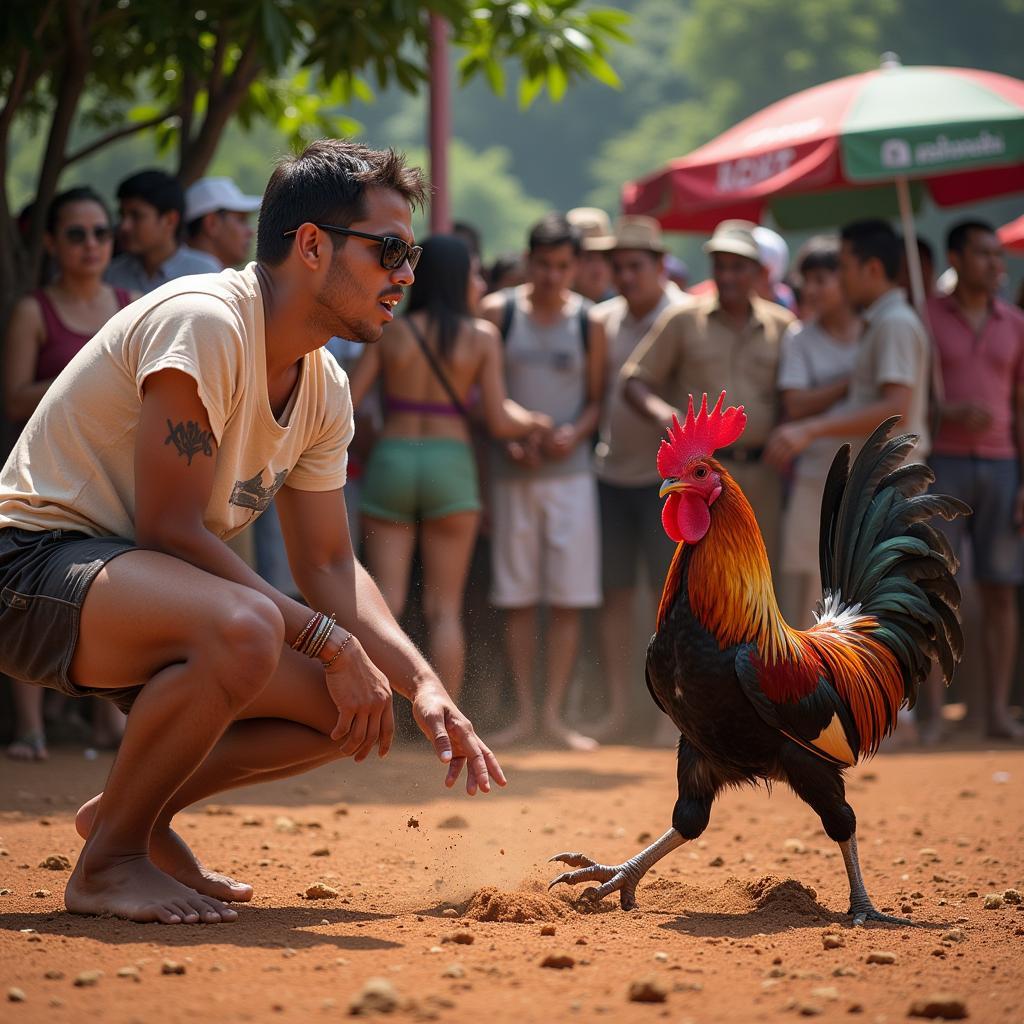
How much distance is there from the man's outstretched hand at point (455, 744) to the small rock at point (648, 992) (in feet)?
2.57

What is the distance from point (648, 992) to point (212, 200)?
234 inches

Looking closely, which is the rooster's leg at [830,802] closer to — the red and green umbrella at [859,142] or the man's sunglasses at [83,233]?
the man's sunglasses at [83,233]

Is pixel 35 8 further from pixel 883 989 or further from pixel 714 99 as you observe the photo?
pixel 714 99

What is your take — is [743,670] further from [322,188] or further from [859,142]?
[859,142]

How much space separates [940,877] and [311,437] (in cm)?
256

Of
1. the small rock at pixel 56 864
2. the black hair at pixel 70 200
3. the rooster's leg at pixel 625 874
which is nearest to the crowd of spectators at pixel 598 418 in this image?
the black hair at pixel 70 200

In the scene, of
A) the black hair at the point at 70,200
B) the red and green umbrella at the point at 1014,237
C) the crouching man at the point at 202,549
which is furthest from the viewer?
the red and green umbrella at the point at 1014,237

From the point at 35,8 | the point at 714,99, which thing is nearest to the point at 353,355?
the point at 35,8

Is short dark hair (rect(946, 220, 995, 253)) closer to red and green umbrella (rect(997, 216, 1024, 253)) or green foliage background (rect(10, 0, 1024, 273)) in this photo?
red and green umbrella (rect(997, 216, 1024, 253))

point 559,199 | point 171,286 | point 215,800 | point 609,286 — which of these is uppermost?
point 559,199

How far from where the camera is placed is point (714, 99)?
8675cm

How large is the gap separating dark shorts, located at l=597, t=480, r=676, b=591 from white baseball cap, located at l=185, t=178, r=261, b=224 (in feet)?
8.31

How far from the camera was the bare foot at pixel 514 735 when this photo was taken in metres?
8.16

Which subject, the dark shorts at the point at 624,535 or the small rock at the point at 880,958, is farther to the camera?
the dark shorts at the point at 624,535
